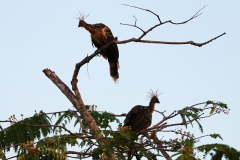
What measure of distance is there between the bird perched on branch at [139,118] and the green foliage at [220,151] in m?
2.29

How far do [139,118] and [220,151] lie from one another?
262cm

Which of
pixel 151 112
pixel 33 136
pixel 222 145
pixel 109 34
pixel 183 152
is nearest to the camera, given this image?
pixel 183 152

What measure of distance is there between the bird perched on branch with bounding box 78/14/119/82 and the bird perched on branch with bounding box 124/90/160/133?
3.60 ft

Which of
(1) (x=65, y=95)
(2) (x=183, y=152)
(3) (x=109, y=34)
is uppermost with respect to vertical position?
(3) (x=109, y=34)

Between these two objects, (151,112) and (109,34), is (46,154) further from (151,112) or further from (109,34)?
(109,34)

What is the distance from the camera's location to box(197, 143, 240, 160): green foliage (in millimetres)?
4746

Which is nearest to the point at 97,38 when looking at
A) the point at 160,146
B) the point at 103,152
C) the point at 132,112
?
the point at 132,112

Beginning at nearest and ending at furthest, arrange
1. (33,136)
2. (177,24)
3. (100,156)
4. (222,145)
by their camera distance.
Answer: (222,145) → (100,156) → (177,24) → (33,136)

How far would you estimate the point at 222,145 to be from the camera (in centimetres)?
484

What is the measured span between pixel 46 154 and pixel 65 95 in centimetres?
219

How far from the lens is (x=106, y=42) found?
8477 millimetres

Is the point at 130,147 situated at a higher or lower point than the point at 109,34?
lower

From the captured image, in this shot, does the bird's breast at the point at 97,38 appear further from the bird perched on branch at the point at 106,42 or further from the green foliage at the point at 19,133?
the green foliage at the point at 19,133

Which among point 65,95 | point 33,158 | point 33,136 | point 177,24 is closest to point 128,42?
point 177,24
